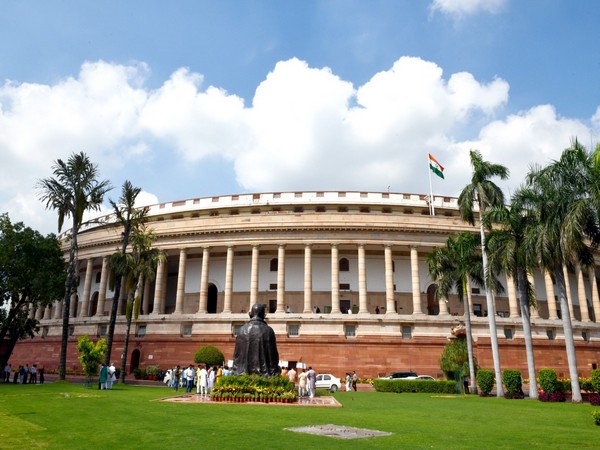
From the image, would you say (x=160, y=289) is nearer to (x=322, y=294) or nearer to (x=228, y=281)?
(x=228, y=281)

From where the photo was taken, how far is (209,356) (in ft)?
137

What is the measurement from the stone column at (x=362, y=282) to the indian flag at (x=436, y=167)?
465 inches

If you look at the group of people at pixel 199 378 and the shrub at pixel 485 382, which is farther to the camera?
the shrub at pixel 485 382

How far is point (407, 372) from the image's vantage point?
4078 cm

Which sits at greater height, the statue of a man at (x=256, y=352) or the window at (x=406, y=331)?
the window at (x=406, y=331)

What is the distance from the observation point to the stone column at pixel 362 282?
4631cm

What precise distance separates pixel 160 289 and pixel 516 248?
117ft

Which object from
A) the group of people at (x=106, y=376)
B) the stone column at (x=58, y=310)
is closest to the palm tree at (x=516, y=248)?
the group of people at (x=106, y=376)

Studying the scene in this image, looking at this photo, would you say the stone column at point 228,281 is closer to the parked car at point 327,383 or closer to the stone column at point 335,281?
the stone column at point 335,281

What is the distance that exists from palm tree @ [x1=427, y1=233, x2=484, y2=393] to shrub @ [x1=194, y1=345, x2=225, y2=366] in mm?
19565

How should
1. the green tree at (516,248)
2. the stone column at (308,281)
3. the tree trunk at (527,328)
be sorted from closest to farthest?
the green tree at (516,248) → the tree trunk at (527,328) → the stone column at (308,281)

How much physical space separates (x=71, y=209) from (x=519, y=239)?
1293 inches

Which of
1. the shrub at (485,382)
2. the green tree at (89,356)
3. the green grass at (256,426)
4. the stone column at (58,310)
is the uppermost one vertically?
the stone column at (58,310)

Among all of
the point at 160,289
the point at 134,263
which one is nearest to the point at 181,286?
the point at 160,289
